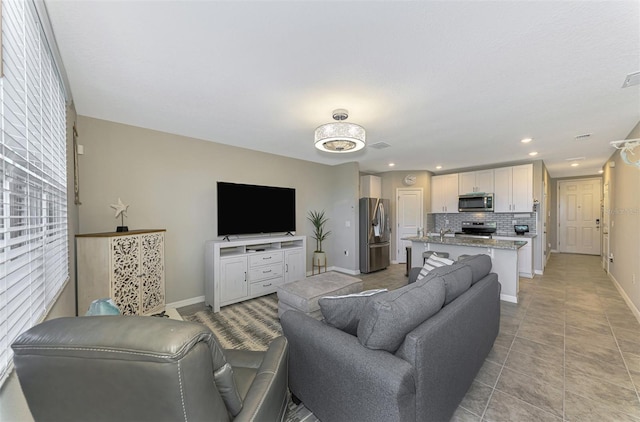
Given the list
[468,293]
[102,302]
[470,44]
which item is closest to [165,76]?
[102,302]

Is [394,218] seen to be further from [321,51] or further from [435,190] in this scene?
[321,51]

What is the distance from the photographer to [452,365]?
1470 mm

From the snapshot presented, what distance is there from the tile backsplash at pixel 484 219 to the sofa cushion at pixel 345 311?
18.1 feet

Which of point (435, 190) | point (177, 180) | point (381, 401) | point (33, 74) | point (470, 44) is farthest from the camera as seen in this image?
point (435, 190)

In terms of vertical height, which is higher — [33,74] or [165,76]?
[165,76]

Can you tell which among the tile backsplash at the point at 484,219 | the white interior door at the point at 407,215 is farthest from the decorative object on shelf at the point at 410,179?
the tile backsplash at the point at 484,219

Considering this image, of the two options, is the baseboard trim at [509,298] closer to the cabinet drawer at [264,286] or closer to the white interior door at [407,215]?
the white interior door at [407,215]

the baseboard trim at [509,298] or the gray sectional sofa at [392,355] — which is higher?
the gray sectional sofa at [392,355]

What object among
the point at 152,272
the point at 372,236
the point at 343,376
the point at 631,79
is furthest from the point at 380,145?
the point at 152,272

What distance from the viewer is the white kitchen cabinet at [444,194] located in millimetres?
6199

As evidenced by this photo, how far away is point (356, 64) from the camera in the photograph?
185 cm

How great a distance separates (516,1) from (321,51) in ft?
3.64

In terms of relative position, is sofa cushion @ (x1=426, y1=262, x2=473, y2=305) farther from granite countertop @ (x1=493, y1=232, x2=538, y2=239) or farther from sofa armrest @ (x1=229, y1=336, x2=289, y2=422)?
granite countertop @ (x1=493, y1=232, x2=538, y2=239)

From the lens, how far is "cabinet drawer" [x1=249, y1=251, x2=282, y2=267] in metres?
3.81
